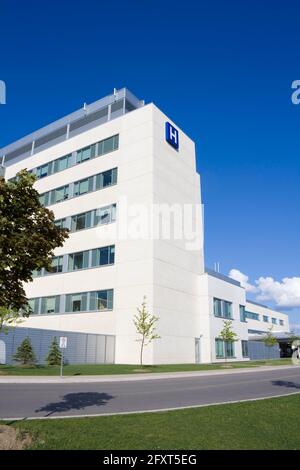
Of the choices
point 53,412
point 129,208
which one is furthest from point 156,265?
point 53,412

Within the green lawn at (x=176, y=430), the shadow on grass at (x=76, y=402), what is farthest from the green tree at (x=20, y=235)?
the shadow on grass at (x=76, y=402)

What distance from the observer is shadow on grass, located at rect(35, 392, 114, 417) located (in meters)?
11.8

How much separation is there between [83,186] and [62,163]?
584cm

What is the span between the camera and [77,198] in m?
45.1

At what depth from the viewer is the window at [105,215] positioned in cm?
4094

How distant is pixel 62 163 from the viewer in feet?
161

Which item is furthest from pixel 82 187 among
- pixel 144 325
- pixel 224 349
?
pixel 224 349

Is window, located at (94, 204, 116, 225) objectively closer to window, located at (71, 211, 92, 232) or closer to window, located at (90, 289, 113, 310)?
window, located at (71, 211, 92, 232)

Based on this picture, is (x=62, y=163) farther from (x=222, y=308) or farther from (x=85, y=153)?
(x=222, y=308)

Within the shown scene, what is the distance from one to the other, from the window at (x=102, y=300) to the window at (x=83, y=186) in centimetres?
1172

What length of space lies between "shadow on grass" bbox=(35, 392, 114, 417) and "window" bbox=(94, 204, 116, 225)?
2636cm

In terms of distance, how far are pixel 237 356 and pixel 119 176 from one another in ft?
86.8

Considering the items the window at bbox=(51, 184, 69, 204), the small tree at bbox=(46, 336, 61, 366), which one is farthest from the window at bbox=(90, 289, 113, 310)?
the window at bbox=(51, 184, 69, 204)

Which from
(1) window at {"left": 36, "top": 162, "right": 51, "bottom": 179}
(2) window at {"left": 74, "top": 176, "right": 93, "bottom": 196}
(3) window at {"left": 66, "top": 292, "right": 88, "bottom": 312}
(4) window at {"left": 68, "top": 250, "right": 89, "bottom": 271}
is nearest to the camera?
(3) window at {"left": 66, "top": 292, "right": 88, "bottom": 312}
